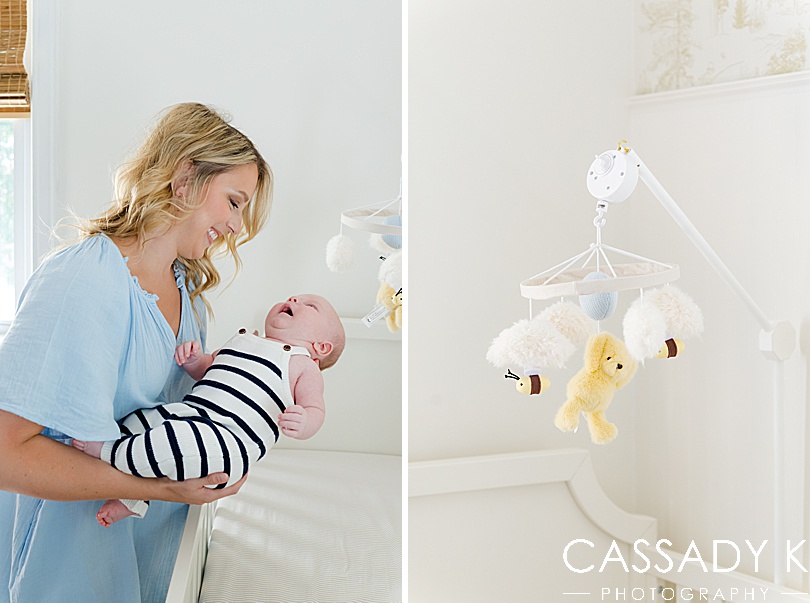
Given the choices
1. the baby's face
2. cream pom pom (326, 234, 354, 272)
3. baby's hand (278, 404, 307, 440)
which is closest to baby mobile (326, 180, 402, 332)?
cream pom pom (326, 234, 354, 272)

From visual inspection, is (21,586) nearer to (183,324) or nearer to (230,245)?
(183,324)

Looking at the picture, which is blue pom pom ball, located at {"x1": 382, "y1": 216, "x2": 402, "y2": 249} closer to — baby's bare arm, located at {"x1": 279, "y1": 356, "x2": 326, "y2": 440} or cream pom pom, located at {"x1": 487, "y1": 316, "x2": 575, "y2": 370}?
baby's bare arm, located at {"x1": 279, "y1": 356, "x2": 326, "y2": 440}

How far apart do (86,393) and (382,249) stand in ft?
1.73

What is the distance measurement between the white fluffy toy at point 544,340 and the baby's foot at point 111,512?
0.62 metres

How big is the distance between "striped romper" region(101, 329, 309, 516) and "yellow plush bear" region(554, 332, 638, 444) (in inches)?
16.9

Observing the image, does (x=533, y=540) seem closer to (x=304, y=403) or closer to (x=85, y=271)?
(x=304, y=403)

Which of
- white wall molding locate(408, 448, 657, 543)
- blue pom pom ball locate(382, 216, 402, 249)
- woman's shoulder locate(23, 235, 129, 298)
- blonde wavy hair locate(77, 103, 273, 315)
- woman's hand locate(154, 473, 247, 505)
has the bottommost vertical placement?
woman's hand locate(154, 473, 247, 505)

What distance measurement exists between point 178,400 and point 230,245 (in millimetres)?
272

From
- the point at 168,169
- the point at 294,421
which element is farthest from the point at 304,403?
the point at 168,169

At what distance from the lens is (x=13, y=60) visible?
110 centimetres

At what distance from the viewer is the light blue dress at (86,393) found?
0.92m

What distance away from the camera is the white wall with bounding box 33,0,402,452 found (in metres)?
1.14

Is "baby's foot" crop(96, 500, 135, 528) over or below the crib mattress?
over

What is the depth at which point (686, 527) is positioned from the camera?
2.61 ft
